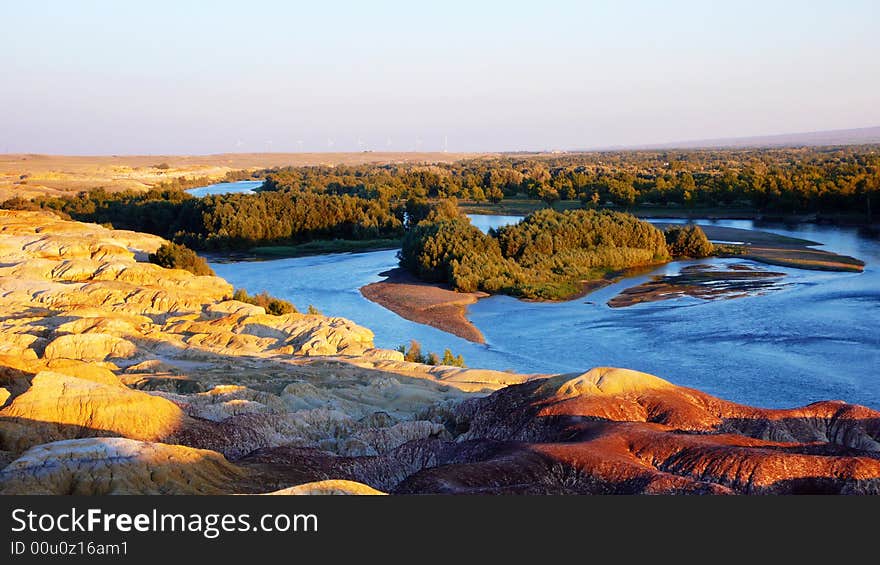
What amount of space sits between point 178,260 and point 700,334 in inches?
1020

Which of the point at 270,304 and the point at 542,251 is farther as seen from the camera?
the point at 542,251

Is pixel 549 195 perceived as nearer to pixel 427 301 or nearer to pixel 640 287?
pixel 640 287

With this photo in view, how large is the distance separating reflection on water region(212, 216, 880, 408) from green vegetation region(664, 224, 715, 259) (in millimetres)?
6265

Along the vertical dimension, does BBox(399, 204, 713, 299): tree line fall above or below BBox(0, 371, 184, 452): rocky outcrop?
below

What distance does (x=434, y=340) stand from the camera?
33.9 meters

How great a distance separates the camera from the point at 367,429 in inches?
552

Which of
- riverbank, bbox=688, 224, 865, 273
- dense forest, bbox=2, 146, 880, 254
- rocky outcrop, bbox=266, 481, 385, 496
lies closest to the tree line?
dense forest, bbox=2, 146, 880, 254

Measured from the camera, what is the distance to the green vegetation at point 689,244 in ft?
180

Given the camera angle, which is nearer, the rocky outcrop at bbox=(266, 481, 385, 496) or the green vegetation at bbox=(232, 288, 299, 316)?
the rocky outcrop at bbox=(266, 481, 385, 496)

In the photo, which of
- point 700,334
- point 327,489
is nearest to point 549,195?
point 700,334

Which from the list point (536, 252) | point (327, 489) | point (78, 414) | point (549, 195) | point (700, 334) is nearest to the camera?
point (327, 489)

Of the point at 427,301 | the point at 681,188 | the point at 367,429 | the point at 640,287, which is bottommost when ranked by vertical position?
the point at 427,301

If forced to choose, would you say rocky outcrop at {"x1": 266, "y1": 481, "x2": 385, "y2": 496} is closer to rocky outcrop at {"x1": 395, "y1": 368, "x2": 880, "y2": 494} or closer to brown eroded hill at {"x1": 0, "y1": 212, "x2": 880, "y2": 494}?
brown eroded hill at {"x1": 0, "y1": 212, "x2": 880, "y2": 494}

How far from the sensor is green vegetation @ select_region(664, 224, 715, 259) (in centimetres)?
5491
